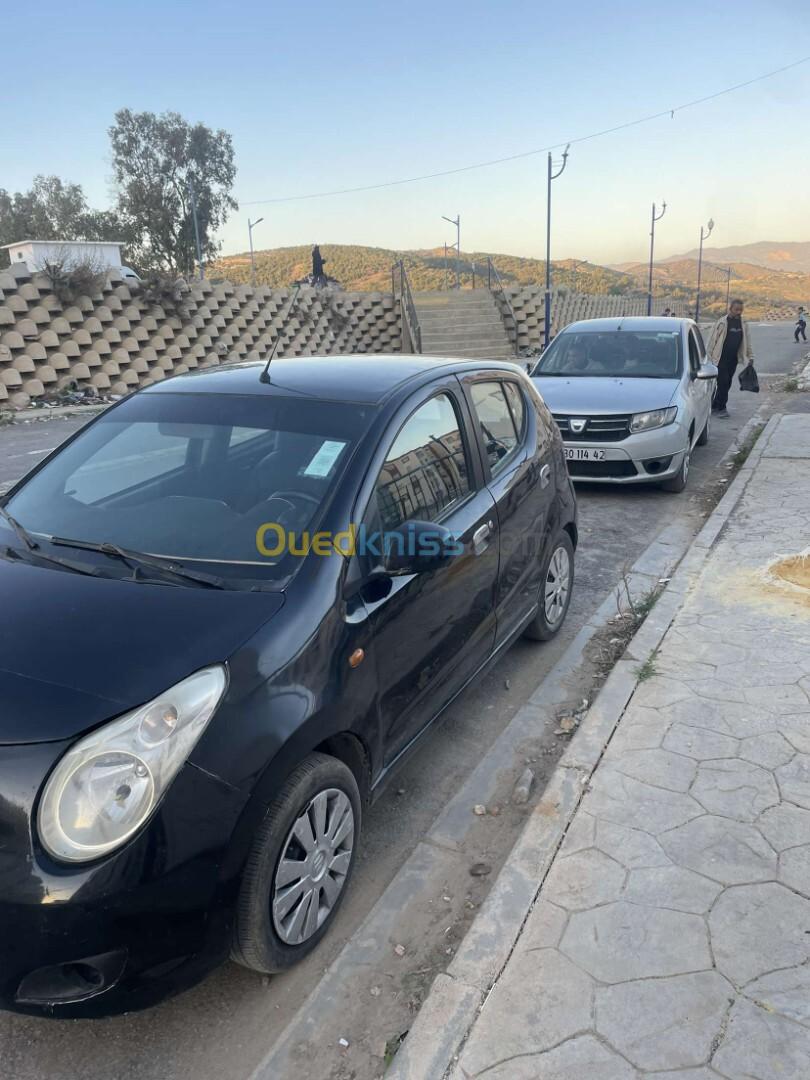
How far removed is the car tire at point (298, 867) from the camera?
6.73 feet

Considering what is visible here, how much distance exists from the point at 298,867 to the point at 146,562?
105cm

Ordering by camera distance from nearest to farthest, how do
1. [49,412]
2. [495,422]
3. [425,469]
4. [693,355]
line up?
1. [425,469]
2. [495,422]
3. [693,355]
4. [49,412]

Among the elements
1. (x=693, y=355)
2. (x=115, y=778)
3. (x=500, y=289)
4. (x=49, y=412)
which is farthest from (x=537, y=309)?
(x=115, y=778)

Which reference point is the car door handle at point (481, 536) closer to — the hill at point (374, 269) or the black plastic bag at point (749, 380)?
the black plastic bag at point (749, 380)

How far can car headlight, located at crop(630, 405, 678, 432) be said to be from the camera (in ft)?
24.5

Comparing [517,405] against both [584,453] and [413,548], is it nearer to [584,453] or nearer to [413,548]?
[413,548]

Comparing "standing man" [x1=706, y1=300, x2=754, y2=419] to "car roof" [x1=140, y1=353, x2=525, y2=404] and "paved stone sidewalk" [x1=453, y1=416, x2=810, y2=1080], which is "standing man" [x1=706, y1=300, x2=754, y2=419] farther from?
"car roof" [x1=140, y1=353, x2=525, y2=404]

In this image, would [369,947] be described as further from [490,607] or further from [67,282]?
[67,282]

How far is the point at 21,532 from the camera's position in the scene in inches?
111

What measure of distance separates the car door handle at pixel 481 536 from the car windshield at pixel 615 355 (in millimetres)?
5549

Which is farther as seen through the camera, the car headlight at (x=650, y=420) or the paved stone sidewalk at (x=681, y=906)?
the car headlight at (x=650, y=420)

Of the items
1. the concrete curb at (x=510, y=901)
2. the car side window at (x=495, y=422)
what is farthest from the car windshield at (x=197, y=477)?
the concrete curb at (x=510, y=901)

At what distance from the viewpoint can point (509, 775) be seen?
3.39 metres

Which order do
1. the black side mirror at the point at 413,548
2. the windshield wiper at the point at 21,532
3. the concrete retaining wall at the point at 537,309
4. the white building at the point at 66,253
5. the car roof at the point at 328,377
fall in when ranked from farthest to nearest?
the concrete retaining wall at the point at 537,309
the white building at the point at 66,253
the car roof at the point at 328,377
the windshield wiper at the point at 21,532
the black side mirror at the point at 413,548
